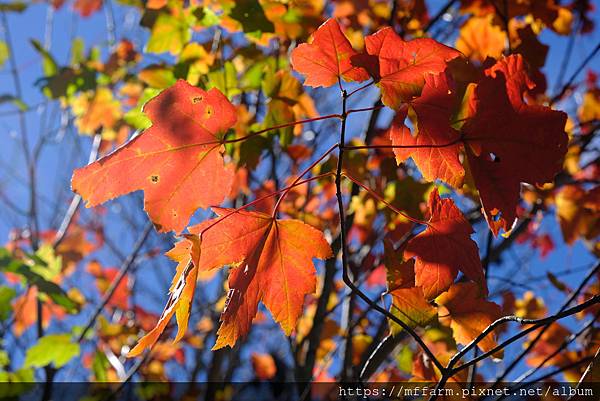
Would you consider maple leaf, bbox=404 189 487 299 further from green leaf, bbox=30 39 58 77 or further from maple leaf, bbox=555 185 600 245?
green leaf, bbox=30 39 58 77

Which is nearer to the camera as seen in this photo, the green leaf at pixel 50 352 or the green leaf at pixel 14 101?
the green leaf at pixel 50 352

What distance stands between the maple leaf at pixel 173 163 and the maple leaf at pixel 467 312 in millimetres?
491

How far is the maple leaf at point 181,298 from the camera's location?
0.72 meters

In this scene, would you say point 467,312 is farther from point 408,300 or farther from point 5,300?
point 5,300

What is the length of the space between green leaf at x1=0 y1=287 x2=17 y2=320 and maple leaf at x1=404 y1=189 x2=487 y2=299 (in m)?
1.46

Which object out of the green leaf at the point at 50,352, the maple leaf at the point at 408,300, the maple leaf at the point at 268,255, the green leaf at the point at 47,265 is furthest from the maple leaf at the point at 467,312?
the green leaf at the point at 47,265

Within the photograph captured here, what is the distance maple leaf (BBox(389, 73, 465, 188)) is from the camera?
0.86 metres

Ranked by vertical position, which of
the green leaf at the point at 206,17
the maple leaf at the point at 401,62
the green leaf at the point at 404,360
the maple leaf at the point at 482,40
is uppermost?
the green leaf at the point at 206,17

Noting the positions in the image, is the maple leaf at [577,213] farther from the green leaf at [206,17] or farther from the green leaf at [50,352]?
the green leaf at [50,352]

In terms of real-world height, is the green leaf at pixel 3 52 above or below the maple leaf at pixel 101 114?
above

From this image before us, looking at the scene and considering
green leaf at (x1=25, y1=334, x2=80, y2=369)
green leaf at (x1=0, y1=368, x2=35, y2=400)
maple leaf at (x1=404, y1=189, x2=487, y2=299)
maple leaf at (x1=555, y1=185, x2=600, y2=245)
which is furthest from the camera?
maple leaf at (x1=555, y1=185, x2=600, y2=245)

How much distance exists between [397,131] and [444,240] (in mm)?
202

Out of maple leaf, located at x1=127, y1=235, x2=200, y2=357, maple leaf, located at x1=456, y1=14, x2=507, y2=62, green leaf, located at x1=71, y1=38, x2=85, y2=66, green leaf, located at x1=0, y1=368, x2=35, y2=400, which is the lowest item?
green leaf, located at x1=0, y1=368, x2=35, y2=400

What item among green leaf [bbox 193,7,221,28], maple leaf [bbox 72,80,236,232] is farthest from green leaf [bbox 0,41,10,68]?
maple leaf [bbox 72,80,236,232]
